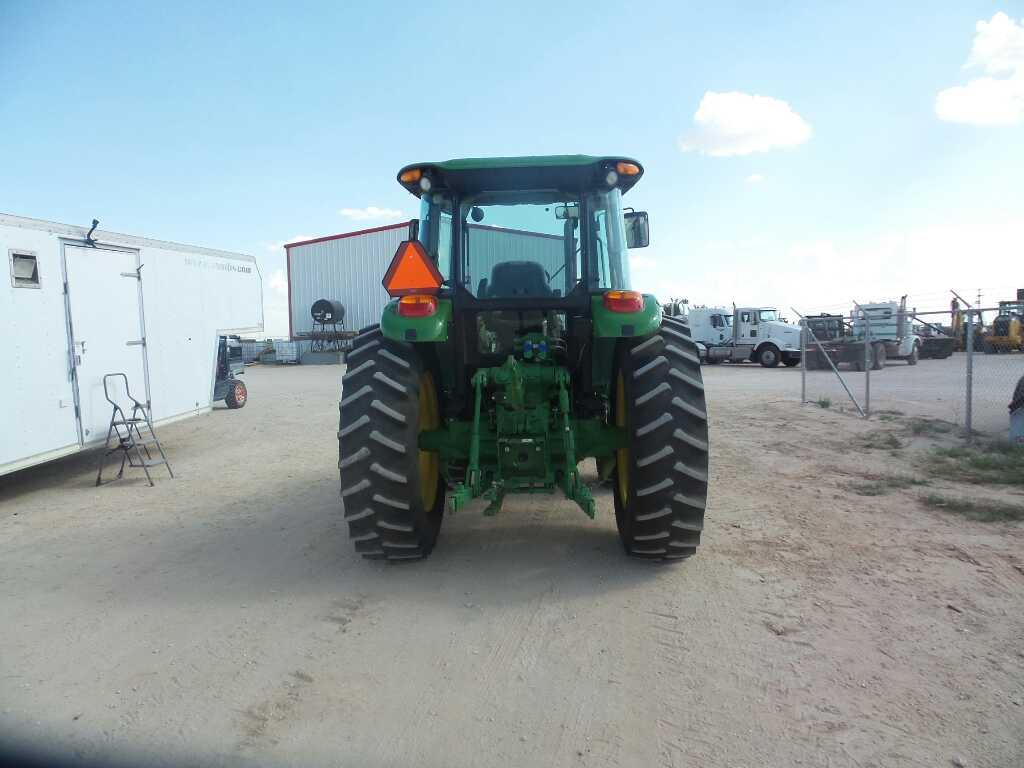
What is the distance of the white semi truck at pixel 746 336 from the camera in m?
25.0

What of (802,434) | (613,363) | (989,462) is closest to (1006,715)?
(613,363)

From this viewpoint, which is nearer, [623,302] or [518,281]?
[623,302]

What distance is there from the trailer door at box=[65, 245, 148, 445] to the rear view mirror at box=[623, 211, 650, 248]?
6045mm

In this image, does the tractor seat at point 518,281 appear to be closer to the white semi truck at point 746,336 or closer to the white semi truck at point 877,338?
the white semi truck at point 877,338

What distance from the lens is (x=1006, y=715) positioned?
7.96 feet

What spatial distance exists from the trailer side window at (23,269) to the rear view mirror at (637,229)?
19.2 feet

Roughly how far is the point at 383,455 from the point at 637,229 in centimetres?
244

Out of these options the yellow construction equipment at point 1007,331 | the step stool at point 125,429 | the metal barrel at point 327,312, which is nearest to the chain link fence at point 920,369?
the yellow construction equipment at point 1007,331

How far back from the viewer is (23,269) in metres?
6.39

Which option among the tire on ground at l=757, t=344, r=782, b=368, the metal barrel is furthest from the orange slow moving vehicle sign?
the metal barrel

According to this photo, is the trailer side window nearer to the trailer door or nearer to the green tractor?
the trailer door

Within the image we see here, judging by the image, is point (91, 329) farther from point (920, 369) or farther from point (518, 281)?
point (920, 369)

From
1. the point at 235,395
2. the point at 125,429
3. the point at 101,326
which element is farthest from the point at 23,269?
the point at 235,395

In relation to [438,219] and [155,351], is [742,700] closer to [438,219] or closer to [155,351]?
[438,219]
